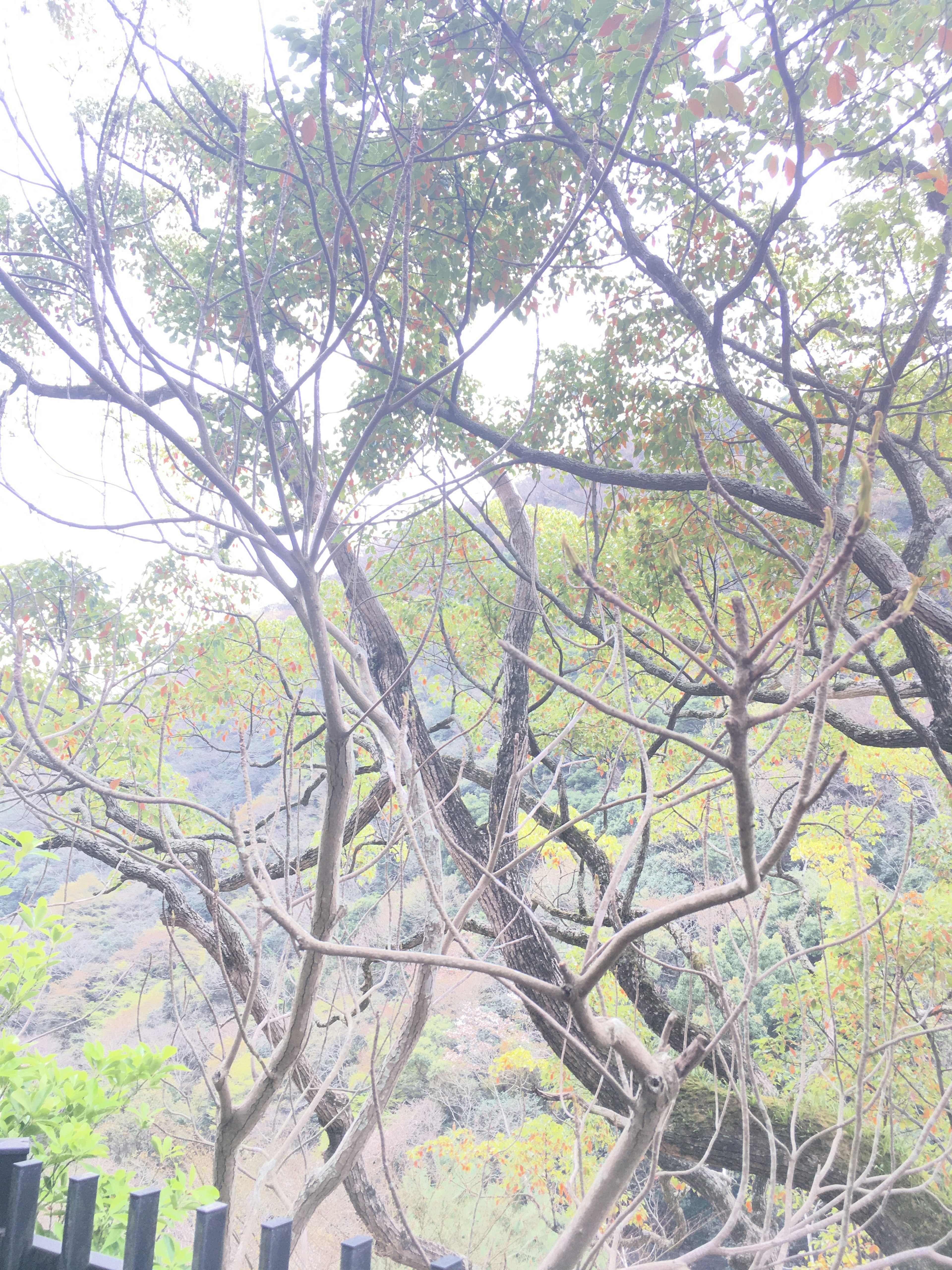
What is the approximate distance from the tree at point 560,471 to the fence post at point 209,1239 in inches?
11.3

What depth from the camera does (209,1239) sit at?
3.45 feet

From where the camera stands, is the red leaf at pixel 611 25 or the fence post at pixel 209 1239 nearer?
the fence post at pixel 209 1239

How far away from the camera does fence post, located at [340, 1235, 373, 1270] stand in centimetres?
99

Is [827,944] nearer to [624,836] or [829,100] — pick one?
[829,100]

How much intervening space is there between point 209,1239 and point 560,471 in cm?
316

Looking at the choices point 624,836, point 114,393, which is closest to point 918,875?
point 624,836

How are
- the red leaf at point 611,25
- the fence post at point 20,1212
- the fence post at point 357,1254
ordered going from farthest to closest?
the red leaf at point 611,25, the fence post at point 20,1212, the fence post at point 357,1254

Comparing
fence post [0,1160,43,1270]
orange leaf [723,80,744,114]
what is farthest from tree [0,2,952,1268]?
fence post [0,1160,43,1270]

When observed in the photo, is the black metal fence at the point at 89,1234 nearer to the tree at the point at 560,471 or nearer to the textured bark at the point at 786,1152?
the tree at the point at 560,471

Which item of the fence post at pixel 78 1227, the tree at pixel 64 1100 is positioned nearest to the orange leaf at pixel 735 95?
the tree at pixel 64 1100

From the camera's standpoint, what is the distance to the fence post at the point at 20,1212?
3.63 ft

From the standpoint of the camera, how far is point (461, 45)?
2.66 meters

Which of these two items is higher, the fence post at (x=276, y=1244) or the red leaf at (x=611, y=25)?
the red leaf at (x=611, y=25)

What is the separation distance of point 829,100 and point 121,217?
3.64 metres
